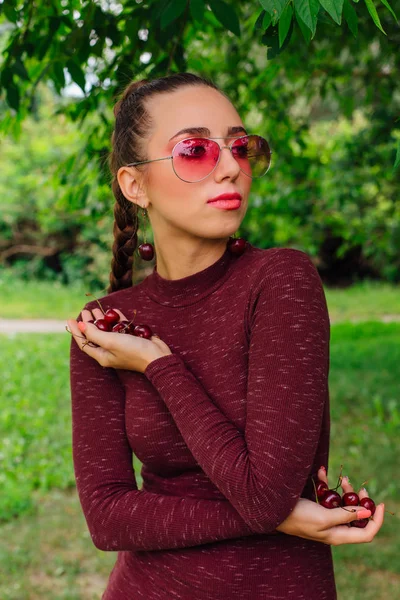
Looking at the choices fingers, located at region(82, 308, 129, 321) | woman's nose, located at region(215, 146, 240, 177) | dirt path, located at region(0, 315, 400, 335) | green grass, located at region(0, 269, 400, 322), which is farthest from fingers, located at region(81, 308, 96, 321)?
green grass, located at region(0, 269, 400, 322)

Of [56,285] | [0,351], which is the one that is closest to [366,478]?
[0,351]

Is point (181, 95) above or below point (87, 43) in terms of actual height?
below

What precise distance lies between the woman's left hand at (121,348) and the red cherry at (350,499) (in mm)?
520

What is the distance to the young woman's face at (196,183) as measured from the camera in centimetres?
175

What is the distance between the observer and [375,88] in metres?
5.78

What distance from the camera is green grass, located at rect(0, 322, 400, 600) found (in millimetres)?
4090

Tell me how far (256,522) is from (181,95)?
103 cm

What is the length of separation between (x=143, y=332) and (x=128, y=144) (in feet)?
1.70

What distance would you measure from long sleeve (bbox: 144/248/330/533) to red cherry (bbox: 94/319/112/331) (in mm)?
276

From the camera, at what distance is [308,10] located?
5.03ft

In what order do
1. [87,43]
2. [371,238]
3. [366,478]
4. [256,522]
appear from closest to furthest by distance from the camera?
[256,522]
[87,43]
[366,478]
[371,238]

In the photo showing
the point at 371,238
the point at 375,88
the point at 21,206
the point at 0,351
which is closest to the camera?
the point at 375,88

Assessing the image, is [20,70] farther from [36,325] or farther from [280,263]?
[36,325]

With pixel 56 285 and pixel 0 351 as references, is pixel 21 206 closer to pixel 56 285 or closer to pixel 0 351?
pixel 56 285
